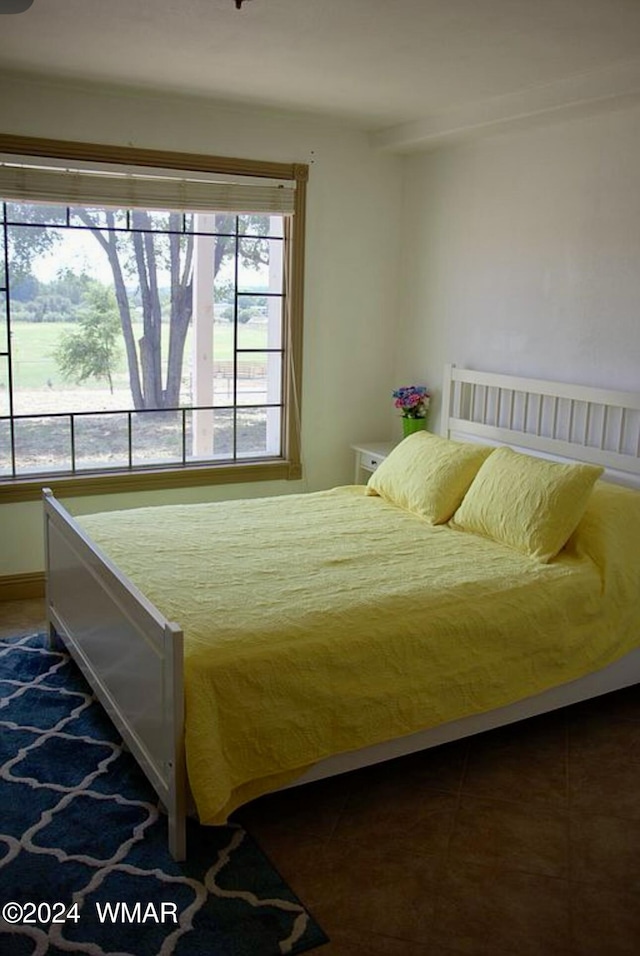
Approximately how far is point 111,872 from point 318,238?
3541 millimetres

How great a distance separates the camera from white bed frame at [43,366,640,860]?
8.21 ft

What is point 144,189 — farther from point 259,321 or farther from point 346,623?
point 346,623

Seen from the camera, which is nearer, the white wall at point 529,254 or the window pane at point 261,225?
the white wall at point 529,254

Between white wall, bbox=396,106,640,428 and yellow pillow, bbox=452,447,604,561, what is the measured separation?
563mm

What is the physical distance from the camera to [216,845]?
8.50 feet

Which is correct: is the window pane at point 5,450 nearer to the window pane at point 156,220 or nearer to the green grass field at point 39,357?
the green grass field at point 39,357

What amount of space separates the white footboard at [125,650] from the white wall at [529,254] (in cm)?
229

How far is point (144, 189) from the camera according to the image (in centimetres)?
444

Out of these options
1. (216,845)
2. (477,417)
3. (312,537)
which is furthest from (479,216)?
(216,845)

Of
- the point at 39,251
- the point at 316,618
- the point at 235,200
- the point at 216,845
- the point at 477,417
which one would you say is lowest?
the point at 216,845

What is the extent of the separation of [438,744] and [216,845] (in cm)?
81

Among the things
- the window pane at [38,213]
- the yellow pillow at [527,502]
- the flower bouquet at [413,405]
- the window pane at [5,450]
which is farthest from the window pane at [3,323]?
the yellow pillow at [527,502]

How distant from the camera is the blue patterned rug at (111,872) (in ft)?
7.29

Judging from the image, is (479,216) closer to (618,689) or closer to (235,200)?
(235,200)
